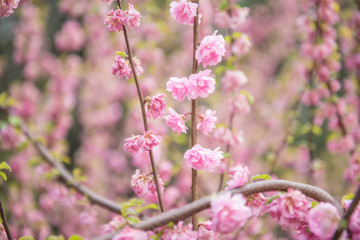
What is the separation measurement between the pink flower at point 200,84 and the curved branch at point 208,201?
1.24 ft

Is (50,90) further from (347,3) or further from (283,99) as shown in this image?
(347,3)

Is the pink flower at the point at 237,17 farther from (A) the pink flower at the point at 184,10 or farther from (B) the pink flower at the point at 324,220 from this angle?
(B) the pink flower at the point at 324,220

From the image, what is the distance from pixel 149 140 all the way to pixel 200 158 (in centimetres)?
20

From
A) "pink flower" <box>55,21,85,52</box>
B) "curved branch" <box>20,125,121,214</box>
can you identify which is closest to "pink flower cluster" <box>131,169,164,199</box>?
"curved branch" <box>20,125,121,214</box>

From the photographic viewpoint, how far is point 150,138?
1.15 m

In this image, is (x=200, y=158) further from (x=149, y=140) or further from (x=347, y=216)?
(x=347, y=216)

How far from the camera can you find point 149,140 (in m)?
1.14

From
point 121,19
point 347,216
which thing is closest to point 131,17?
point 121,19

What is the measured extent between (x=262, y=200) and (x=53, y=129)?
113 inches

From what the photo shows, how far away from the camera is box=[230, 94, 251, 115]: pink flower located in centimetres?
188

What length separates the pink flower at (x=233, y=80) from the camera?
6.31ft

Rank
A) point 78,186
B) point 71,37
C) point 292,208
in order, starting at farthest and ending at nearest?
point 71,37 < point 78,186 < point 292,208

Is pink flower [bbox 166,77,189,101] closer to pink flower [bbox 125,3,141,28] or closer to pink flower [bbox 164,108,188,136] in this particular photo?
pink flower [bbox 164,108,188,136]

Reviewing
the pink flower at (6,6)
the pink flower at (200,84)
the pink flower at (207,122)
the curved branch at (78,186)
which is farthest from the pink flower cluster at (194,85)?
the curved branch at (78,186)
